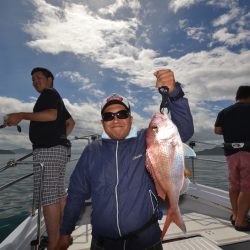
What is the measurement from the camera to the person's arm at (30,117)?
363cm

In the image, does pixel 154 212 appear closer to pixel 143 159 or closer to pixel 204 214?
pixel 143 159

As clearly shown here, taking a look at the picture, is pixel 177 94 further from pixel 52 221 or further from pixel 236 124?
pixel 236 124

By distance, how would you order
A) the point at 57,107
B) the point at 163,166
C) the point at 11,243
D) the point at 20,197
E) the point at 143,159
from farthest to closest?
the point at 20,197
the point at 57,107
the point at 11,243
the point at 143,159
the point at 163,166

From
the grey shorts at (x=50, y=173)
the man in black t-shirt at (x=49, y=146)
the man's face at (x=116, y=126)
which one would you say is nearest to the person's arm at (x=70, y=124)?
the man in black t-shirt at (x=49, y=146)

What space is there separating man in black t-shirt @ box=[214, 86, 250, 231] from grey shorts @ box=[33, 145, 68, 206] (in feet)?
9.74

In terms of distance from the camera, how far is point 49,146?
3.85m

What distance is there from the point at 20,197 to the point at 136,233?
1130cm

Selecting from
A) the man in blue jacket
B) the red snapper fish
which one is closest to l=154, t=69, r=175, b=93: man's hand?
the man in blue jacket

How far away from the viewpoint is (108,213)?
242 centimetres

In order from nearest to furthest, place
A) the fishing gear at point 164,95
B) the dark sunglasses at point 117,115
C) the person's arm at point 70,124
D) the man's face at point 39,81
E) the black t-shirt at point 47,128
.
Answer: the fishing gear at point 164,95 → the dark sunglasses at point 117,115 → the black t-shirt at point 47,128 → the man's face at point 39,81 → the person's arm at point 70,124

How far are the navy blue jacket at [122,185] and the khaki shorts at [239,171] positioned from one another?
2663 mm

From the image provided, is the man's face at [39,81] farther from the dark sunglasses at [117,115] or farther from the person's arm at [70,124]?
the dark sunglasses at [117,115]

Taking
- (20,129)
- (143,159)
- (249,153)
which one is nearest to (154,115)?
(143,159)

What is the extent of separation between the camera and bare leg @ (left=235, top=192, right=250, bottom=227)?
179 inches
